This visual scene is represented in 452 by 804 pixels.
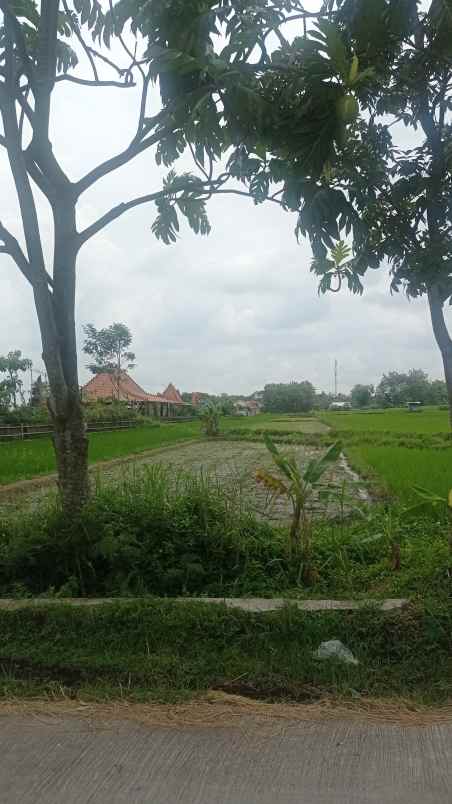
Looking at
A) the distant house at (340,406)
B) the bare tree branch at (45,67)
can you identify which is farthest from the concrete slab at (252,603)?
the distant house at (340,406)

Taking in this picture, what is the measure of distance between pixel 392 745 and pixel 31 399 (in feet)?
98.1

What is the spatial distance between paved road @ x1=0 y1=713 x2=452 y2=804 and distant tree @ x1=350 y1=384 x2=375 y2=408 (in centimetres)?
6302

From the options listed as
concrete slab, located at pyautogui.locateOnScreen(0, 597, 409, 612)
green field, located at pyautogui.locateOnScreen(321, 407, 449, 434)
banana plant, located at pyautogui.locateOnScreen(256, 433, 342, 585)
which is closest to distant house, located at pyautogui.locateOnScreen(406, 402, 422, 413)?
green field, located at pyautogui.locateOnScreen(321, 407, 449, 434)

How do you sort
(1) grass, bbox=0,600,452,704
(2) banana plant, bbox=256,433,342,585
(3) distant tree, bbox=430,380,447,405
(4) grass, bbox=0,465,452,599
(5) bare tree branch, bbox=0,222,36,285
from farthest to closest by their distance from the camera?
(3) distant tree, bbox=430,380,447,405, (5) bare tree branch, bbox=0,222,36,285, (2) banana plant, bbox=256,433,342,585, (4) grass, bbox=0,465,452,599, (1) grass, bbox=0,600,452,704

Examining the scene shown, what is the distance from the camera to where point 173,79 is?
9.98 ft

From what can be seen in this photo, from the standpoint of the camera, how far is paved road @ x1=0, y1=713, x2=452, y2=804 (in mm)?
1499

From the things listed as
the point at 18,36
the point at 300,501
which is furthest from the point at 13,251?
the point at 300,501

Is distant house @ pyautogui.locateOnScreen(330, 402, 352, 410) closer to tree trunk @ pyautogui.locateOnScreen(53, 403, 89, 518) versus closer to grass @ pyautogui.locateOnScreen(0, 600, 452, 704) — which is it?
tree trunk @ pyautogui.locateOnScreen(53, 403, 89, 518)

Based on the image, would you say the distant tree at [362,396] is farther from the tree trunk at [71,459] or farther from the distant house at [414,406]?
the tree trunk at [71,459]

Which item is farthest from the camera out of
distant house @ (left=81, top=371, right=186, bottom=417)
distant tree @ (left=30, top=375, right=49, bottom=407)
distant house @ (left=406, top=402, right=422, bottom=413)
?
distant house @ (left=406, top=402, right=422, bottom=413)

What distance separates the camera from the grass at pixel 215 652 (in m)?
2.09

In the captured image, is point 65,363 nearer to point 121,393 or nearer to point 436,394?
point 121,393

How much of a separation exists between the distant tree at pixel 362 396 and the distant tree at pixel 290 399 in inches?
220

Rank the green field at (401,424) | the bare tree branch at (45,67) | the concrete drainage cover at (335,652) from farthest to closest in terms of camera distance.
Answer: the green field at (401,424)
the bare tree branch at (45,67)
the concrete drainage cover at (335,652)
